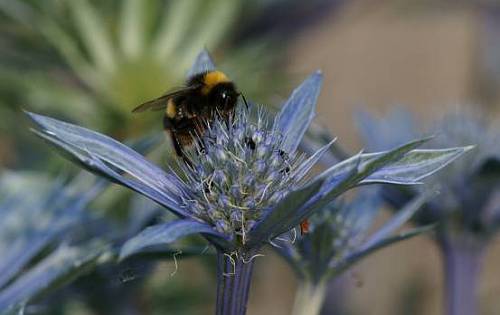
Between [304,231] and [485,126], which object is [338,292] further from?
[304,231]

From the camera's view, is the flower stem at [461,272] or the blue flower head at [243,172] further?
the flower stem at [461,272]

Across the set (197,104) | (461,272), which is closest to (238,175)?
(197,104)

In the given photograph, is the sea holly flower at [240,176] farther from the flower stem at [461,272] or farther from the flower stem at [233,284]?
the flower stem at [461,272]

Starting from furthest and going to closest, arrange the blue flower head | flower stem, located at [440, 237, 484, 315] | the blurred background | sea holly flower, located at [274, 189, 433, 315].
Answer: the blurred background, flower stem, located at [440, 237, 484, 315], sea holly flower, located at [274, 189, 433, 315], the blue flower head

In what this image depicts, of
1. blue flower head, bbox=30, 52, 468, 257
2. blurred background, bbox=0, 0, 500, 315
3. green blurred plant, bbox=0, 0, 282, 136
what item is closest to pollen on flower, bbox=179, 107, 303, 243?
blue flower head, bbox=30, 52, 468, 257

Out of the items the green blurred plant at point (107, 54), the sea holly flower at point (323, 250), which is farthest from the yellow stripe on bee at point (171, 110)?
the green blurred plant at point (107, 54)

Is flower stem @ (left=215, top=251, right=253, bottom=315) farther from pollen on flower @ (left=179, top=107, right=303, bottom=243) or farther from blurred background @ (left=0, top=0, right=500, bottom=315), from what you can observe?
blurred background @ (left=0, top=0, right=500, bottom=315)

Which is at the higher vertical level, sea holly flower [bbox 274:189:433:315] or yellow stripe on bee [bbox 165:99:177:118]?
yellow stripe on bee [bbox 165:99:177:118]
